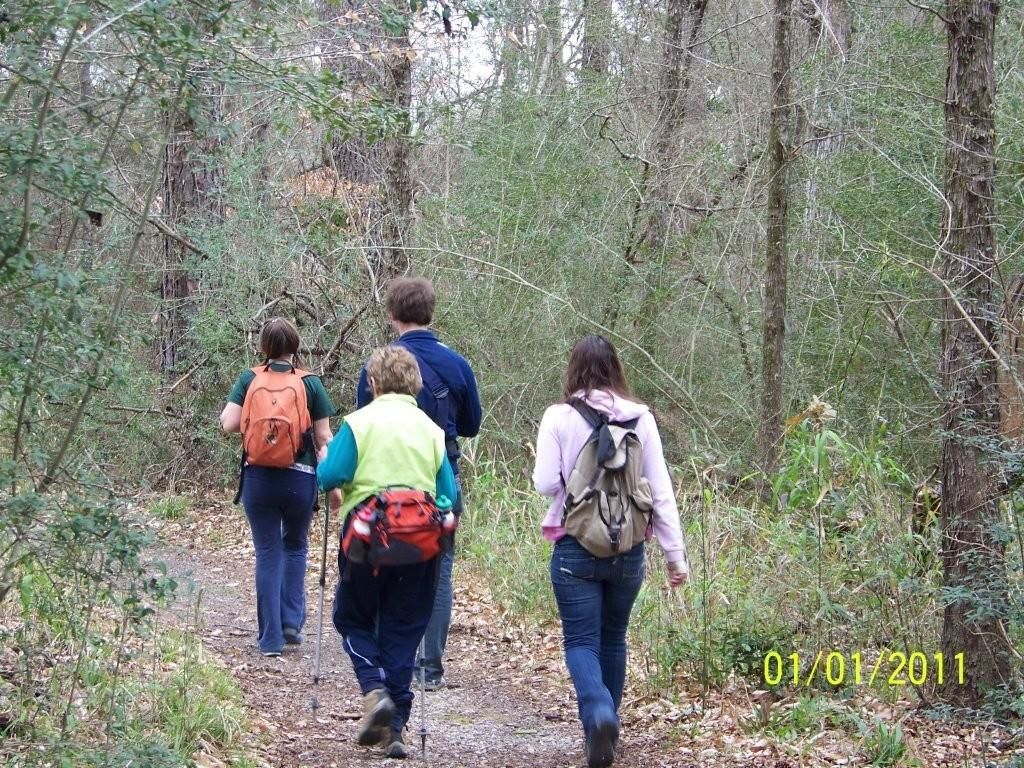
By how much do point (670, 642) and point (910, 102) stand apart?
5.26m

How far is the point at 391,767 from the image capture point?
5.16m

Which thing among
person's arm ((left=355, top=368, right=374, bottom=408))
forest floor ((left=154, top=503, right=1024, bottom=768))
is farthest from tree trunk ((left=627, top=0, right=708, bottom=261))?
person's arm ((left=355, top=368, right=374, bottom=408))

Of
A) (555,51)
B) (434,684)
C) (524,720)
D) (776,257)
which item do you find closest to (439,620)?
(434,684)

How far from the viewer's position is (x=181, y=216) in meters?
13.4

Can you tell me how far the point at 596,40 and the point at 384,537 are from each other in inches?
377

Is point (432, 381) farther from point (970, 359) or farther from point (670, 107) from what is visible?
point (670, 107)

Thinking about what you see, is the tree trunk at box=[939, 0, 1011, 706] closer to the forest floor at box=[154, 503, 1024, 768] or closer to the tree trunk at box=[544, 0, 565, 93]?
the forest floor at box=[154, 503, 1024, 768]

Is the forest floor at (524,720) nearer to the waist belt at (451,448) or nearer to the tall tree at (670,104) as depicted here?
the waist belt at (451,448)

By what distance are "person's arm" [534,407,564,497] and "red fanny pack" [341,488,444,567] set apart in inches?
19.4

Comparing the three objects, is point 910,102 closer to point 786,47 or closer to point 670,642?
point 786,47

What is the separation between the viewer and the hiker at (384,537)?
5.01 metres

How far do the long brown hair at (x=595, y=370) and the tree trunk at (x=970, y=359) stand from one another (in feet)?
4.98
